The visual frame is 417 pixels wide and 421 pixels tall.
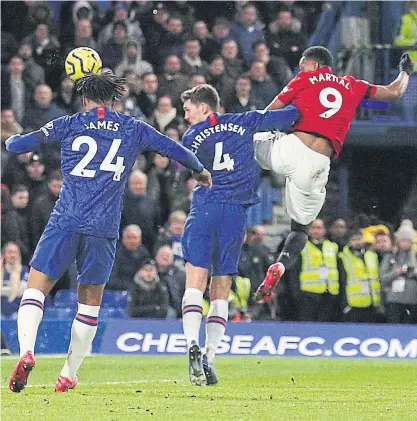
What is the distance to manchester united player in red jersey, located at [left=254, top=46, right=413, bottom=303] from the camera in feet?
38.2

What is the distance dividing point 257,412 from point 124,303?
7486 millimetres

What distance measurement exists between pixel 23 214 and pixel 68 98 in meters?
2.39

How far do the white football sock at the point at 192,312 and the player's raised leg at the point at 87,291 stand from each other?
1234 millimetres

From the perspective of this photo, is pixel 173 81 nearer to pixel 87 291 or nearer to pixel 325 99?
pixel 325 99

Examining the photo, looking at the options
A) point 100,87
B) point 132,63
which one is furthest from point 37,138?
point 132,63

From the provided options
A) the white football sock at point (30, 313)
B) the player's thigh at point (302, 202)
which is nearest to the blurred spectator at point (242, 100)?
the player's thigh at point (302, 202)

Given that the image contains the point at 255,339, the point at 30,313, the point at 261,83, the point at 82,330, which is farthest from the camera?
the point at 261,83

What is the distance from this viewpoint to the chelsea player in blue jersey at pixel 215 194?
37.3 feet

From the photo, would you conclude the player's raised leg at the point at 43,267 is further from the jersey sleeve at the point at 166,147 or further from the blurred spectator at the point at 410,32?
the blurred spectator at the point at 410,32

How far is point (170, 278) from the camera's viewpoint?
16719mm

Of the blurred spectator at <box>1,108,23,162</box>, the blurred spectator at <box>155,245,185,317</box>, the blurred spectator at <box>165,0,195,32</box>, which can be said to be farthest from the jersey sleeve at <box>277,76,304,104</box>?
the blurred spectator at <box>165,0,195,32</box>

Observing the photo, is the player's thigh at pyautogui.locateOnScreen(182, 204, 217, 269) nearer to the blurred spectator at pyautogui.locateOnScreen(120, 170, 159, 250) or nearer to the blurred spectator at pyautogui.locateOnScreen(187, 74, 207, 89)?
the blurred spectator at pyautogui.locateOnScreen(120, 170, 159, 250)

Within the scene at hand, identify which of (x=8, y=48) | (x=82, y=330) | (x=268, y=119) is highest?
(x=268, y=119)

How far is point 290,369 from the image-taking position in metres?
13.9
